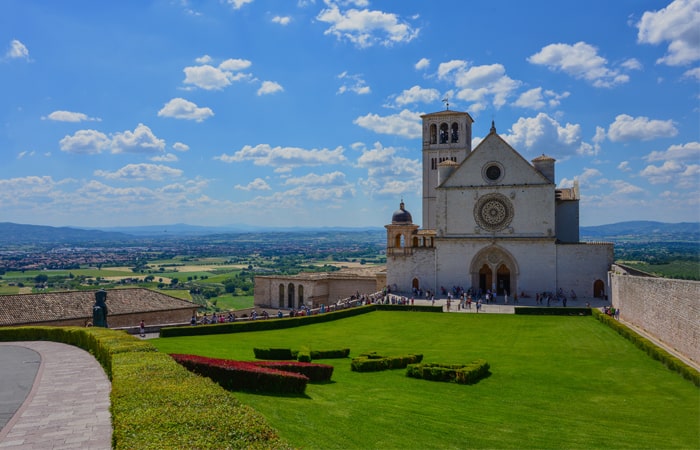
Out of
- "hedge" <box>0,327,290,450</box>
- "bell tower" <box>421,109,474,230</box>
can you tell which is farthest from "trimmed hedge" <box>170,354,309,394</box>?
"bell tower" <box>421,109,474,230</box>

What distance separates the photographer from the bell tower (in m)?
56.8

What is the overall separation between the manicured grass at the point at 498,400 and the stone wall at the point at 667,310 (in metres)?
1.31

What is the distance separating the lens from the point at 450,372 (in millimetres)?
17094

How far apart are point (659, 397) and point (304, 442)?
11042mm

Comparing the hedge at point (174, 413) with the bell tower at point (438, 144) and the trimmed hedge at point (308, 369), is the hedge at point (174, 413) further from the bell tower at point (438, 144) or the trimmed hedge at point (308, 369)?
the bell tower at point (438, 144)

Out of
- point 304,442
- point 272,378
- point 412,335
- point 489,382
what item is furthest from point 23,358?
point 412,335

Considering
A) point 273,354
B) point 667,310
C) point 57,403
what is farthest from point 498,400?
point 667,310

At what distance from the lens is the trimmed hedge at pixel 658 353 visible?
17.1 m

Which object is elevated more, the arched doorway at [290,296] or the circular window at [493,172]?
the circular window at [493,172]

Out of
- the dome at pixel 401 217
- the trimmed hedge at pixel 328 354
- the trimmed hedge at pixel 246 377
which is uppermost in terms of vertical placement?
the dome at pixel 401 217

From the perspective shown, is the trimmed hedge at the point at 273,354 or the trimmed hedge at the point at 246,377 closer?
the trimmed hedge at the point at 246,377

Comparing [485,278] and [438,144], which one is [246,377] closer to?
[485,278]

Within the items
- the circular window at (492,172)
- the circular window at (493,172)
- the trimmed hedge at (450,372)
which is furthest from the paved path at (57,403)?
the circular window at (493,172)

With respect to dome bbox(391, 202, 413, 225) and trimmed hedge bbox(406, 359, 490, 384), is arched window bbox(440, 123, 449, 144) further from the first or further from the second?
trimmed hedge bbox(406, 359, 490, 384)
